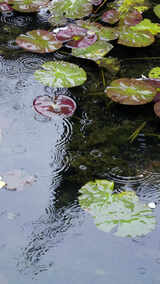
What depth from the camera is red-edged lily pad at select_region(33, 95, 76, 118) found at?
1.80m

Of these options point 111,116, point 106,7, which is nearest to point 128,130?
point 111,116

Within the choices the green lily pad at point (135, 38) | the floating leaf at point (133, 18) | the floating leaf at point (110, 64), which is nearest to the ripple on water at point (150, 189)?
the floating leaf at point (110, 64)

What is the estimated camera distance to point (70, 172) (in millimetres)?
1569

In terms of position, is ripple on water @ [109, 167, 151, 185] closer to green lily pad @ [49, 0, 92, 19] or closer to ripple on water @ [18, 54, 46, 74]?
ripple on water @ [18, 54, 46, 74]

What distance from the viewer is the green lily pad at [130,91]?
185 cm

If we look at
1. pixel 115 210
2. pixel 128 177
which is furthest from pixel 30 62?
pixel 115 210

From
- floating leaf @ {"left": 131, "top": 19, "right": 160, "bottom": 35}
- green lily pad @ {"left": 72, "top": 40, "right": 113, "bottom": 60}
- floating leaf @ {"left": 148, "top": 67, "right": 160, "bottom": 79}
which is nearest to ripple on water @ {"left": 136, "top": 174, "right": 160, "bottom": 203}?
floating leaf @ {"left": 148, "top": 67, "right": 160, "bottom": 79}

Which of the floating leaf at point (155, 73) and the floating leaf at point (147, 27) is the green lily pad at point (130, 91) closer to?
the floating leaf at point (155, 73)

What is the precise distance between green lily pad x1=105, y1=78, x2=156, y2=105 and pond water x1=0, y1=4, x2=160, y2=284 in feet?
0.19

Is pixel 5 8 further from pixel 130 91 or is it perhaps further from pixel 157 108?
pixel 157 108

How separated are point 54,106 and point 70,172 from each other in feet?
1.34

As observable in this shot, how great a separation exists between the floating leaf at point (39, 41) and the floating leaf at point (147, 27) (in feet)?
1.70

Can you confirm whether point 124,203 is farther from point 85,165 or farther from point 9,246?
point 9,246

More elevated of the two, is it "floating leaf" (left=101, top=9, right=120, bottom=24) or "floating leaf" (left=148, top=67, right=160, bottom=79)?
"floating leaf" (left=101, top=9, right=120, bottom=24)
